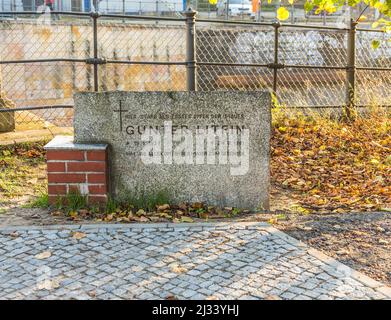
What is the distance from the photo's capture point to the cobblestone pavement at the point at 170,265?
3926mm

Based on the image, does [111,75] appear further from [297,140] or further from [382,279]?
[382,279]

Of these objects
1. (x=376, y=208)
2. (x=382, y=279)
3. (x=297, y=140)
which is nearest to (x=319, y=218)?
(x=376, y=208)

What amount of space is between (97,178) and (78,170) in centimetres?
18

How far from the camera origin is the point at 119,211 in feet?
18.5

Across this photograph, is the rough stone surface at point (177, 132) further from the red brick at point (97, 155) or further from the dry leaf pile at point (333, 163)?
the dry leaf pile at point (333, 163)

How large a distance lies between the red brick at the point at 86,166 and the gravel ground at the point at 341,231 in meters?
0.43

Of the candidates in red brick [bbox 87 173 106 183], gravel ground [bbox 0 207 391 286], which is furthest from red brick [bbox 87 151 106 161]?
gravel ground [bbox 0 207 391 286]

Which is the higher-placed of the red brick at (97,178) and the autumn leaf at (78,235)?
the red brick at (97,178)

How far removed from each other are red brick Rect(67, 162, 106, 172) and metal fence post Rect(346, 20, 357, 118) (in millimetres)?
5368

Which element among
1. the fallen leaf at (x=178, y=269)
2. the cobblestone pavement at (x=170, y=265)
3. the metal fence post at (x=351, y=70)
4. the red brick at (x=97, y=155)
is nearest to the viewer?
the cobblestone pavement at (x=170, y=265)

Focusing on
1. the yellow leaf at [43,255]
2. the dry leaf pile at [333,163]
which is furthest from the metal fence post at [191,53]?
the yellow leaf at [43,255]

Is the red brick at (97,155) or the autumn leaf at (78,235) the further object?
the red brick at (97,155)

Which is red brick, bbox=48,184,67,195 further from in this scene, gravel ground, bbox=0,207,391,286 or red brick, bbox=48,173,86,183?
gravel ground, bbox=0,207,391,286
